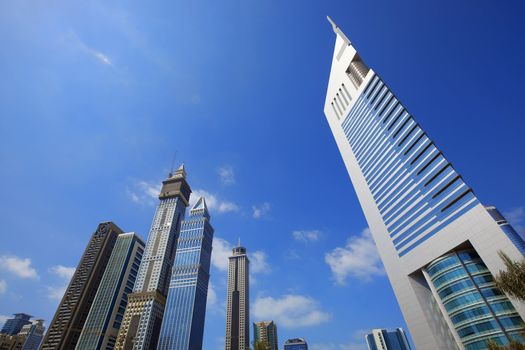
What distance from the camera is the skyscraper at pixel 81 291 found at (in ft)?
448

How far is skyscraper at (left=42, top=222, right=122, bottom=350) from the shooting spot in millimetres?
136625

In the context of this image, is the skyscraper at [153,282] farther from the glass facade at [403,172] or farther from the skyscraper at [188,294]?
the glass facade at [403,172]

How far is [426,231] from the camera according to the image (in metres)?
56.6

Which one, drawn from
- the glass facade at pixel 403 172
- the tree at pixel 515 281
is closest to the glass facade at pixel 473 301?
the glass facade at pixel 403 172

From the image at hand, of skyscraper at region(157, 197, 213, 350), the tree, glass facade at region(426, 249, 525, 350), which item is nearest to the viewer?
the tree

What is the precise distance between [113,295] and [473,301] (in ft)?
513

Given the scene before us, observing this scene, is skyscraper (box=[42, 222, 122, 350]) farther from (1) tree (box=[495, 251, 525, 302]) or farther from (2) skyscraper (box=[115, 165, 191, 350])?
(1) tree (box=[495, 251, 525, 302])

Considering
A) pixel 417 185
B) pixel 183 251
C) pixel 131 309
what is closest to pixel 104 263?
pixel 131 309

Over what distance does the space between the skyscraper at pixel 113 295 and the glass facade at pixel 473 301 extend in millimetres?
144188

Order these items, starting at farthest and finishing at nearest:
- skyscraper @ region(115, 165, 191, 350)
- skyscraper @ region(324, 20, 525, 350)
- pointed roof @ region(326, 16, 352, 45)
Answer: skyscraper @ region(115, 165, 191, 350) < pointed roof @ region(326, 16, 352, 45) < skyscraper @ region(324, 20, 525, 350)

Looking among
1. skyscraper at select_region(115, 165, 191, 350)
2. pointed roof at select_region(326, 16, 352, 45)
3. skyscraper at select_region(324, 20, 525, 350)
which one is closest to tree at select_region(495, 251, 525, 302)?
skyscraper at select_region(324, 20, 525, 350)

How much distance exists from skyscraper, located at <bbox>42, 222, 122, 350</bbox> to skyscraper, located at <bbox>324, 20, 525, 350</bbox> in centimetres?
15034

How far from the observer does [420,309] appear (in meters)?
55.6

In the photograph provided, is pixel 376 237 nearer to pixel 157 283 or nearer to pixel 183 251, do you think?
pixel 157 283
